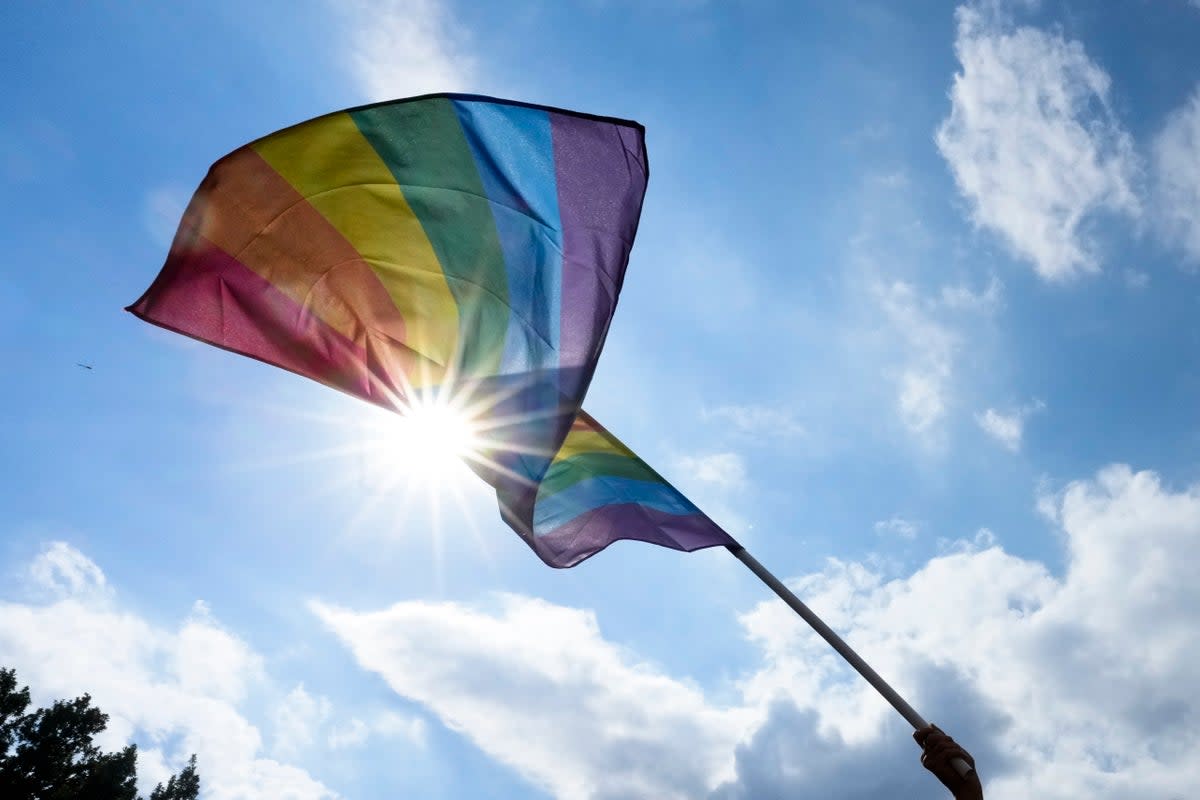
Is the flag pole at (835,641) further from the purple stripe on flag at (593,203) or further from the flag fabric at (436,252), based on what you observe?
the purple stripe on flag at (593,203)

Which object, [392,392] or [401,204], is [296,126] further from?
[392,392]

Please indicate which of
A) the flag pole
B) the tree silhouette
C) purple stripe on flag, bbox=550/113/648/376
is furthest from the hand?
the tree silhouette

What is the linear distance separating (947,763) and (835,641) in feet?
3.29

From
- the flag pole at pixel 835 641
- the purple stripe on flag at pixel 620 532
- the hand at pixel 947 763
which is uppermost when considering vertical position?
the purple stripe on flag at pixel 620 532

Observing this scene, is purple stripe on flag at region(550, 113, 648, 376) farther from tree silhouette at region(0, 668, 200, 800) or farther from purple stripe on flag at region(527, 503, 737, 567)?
tree silhouette at region(0, 668, 200, 800)

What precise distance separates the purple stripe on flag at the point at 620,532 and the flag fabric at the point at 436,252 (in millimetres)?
38

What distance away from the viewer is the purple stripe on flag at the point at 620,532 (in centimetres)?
609

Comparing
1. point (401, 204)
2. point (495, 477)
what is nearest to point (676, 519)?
point (495, 477)

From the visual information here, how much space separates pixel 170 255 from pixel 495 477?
2.74 m

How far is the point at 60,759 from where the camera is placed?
117ft

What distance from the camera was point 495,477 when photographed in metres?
5.52

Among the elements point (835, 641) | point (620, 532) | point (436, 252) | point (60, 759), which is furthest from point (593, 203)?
point (60, 759)

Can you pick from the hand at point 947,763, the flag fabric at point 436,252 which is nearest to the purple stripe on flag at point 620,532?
the flag fabric at point 436,252

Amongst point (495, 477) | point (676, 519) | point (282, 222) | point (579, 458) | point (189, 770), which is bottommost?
point (495, 477)
